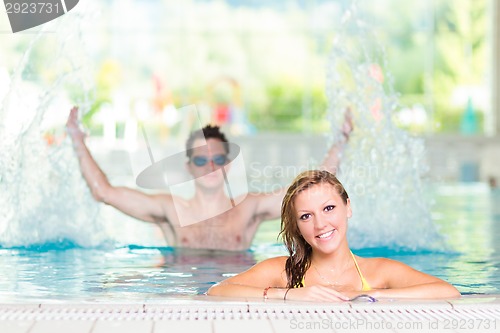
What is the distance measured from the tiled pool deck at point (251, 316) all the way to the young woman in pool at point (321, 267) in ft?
0.35

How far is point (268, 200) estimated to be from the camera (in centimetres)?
544

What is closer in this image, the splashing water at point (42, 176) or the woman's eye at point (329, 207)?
the woman's eye at point (329, 207)

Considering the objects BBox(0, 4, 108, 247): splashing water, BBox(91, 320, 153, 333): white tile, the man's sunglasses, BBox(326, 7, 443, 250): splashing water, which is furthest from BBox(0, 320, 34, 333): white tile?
BBox(326, 7, 443, 250): splashing water

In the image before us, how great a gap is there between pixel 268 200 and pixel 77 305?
2.46 metres

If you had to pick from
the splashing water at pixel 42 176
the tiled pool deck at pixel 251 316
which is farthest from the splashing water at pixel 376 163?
the tiled pool deck at pixel 251 316

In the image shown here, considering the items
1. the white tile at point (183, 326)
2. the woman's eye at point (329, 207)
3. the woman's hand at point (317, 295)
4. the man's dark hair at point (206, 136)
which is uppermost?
the man's dark hair at point (206, 136)

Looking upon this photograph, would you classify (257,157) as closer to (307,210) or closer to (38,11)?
(38,11)

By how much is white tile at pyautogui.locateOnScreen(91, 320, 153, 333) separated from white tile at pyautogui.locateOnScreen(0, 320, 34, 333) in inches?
8.0

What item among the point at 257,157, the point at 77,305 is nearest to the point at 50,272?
the point at 77,305

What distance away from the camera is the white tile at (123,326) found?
2.71 meters

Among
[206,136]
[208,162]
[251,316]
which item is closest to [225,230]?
[208,162]

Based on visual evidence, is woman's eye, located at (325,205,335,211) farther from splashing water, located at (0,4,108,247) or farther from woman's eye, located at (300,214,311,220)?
splashing water, located at (0,4,108,247)
